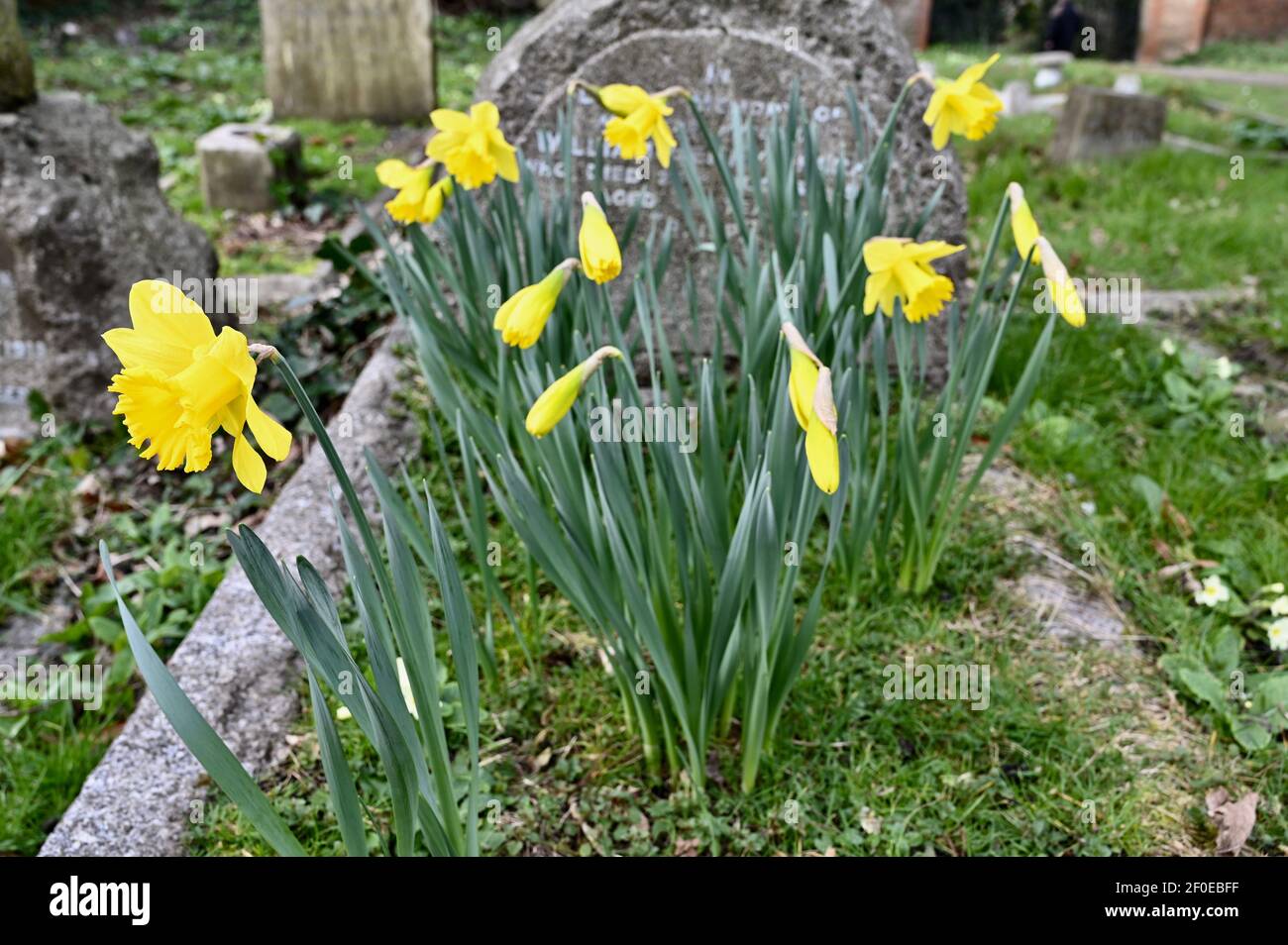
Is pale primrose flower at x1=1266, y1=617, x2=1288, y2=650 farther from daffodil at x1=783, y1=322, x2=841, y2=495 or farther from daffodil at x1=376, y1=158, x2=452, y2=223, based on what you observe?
daffodil at x1=376, y1=158, x2=452, y2=223

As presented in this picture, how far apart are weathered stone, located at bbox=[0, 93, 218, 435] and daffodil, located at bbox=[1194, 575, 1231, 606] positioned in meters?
2.74

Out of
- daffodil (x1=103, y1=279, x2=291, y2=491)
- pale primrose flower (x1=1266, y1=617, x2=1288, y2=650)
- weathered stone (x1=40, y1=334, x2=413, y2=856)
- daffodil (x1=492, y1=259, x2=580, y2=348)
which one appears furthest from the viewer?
pale primrose flower (x1=1266, y1=617, x2=1288, y2=650)

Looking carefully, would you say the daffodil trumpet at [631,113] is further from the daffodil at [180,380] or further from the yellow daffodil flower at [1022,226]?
the daffodil at [180,380]

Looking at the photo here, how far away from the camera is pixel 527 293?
1.35m

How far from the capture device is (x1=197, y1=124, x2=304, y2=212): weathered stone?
4645 mm

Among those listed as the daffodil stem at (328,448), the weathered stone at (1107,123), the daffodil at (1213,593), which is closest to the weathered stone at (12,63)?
the daffodil stem at (328,448)

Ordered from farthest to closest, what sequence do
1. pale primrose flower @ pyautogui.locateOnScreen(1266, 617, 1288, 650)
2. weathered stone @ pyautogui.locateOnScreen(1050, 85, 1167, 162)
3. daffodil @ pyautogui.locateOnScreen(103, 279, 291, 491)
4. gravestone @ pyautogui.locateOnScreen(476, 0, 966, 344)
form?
weathered stone @ pyautogui.locateOnScreen(1050, 85, 1167, 162)
gravestone @ pyautogui.locateOnScreen(476, 0, 966, 344)
pale primrose flower @ pyautogui.locateOnScreen(1266, 617, 1288, 650)
daffodil @ pyautogui.locateOnScreen(103, 279, 291, 491)

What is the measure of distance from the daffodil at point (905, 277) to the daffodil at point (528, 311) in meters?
0.52

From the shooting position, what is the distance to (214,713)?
5.72 ft

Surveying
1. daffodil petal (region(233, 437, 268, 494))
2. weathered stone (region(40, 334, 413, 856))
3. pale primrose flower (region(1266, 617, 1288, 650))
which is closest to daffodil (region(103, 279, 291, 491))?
daffodil petal (region(233, 437, 268, 494))

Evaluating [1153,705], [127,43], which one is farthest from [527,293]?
[127,43]

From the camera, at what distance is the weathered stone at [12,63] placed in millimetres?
2928

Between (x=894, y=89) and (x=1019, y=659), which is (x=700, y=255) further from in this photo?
(x=1019, y=659)

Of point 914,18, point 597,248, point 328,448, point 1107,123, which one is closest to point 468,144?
point 597,248
